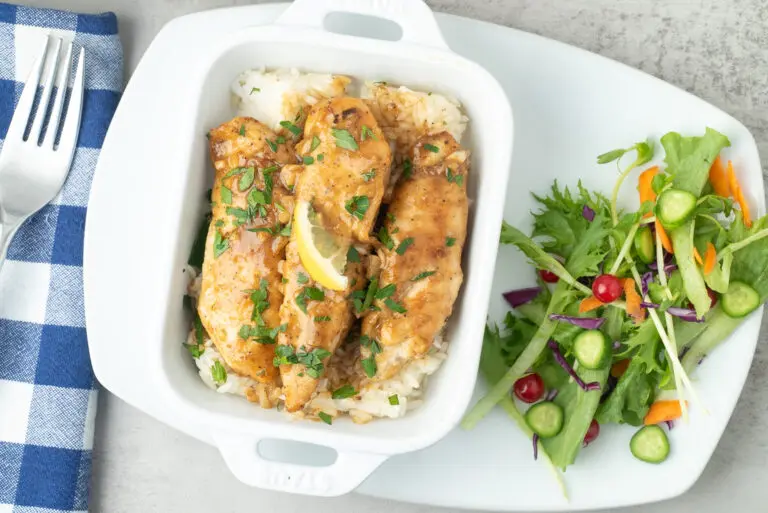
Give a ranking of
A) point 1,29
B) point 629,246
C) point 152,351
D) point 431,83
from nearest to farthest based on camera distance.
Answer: point 152,351, point 431,83, point 629,246, point 1,29

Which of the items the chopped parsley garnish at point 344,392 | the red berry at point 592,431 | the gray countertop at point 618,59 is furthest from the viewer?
the gray countertop at point 618,59

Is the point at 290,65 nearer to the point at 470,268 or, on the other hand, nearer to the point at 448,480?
the point at 470,268

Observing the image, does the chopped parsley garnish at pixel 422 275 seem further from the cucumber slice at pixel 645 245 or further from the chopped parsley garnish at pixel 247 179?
the cucumber slice at pixel 645 245

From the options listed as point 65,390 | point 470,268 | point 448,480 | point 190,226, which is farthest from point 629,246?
point 65,390

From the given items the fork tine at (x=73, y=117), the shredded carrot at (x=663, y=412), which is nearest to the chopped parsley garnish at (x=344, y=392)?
the shredded carrot at (x=663, y=412)

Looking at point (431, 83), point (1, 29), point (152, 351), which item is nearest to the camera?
point (152, 351)
